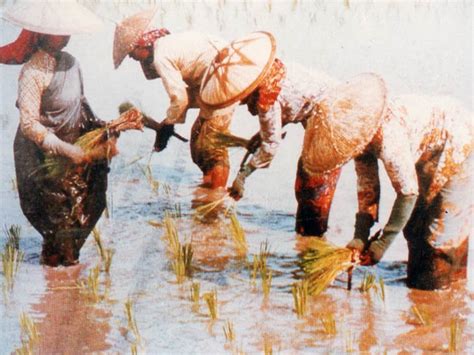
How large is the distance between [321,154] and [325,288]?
507 mm

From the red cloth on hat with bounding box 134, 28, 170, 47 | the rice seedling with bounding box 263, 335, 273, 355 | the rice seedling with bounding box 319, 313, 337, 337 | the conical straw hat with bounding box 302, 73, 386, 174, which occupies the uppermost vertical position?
the red cloth on hat with bounding box 134, 28, 170, 47

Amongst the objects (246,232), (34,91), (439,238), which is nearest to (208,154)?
(246,232)

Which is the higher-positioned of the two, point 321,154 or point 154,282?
point 321,154

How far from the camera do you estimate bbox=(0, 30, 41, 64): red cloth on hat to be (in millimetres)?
3699

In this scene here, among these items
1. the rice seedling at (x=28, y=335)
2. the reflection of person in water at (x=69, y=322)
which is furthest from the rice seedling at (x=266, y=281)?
the rice seedling at (x=28, y=335)

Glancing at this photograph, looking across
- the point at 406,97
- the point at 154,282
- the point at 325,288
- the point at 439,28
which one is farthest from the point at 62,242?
the point at 439,28

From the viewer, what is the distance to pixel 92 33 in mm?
3670

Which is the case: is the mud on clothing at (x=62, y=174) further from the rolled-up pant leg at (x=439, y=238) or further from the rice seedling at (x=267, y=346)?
the rolled-up pant leg at (x=439, y=238)

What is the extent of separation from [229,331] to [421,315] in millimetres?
725

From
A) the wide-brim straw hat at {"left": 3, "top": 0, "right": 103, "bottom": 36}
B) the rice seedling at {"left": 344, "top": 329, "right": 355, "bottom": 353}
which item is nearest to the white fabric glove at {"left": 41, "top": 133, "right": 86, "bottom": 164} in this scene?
the wide-brim straw hat at {"left": 3, "top": 0, "right": 103, "bottom": 36}

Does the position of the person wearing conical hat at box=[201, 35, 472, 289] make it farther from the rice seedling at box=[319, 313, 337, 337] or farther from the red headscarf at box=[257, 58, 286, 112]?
the rice seedling at box=[319, 313, 337, 337]

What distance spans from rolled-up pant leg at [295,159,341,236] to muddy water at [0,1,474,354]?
0.03 meters

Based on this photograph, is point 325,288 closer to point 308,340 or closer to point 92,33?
point 308,340

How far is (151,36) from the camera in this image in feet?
12.0
